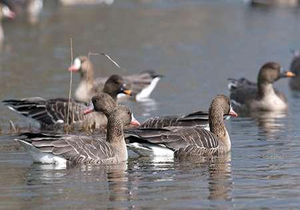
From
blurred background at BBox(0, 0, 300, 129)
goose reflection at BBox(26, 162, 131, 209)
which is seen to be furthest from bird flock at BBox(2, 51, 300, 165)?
blurred background at BBox(0, 0, 300, 129)

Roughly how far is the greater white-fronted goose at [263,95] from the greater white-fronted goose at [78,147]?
21.3ft

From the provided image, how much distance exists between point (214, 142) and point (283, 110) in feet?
18.4

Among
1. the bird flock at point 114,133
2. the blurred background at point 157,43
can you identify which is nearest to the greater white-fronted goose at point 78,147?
the bird flock at point 114,133

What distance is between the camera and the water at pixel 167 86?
11.3 metres

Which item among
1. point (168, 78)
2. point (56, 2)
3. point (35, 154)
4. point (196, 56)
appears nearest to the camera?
point (35, 154)

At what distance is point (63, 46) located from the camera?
31.8 meters

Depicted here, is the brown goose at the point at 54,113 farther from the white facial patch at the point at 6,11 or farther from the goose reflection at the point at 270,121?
the white facial patch at the point at 6,11

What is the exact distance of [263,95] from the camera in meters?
20.0

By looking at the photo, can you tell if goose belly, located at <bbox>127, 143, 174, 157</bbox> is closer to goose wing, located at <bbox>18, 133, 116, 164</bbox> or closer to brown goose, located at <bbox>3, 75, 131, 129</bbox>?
goose wing, located at <bbox>18, 133, 116, 164</bbox>

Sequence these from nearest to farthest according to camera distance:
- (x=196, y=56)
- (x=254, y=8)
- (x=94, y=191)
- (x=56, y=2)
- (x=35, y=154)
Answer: (x=94, y=191)
(x=35, y=154)
(x=196, y=56)
(x=254, y=8)
(x=56, y=2)

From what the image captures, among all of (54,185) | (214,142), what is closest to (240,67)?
(214,142)

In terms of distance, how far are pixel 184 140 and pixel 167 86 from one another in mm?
9669

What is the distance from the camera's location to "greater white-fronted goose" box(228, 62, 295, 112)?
65.1ft

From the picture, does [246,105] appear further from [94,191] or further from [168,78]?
[94,191]
